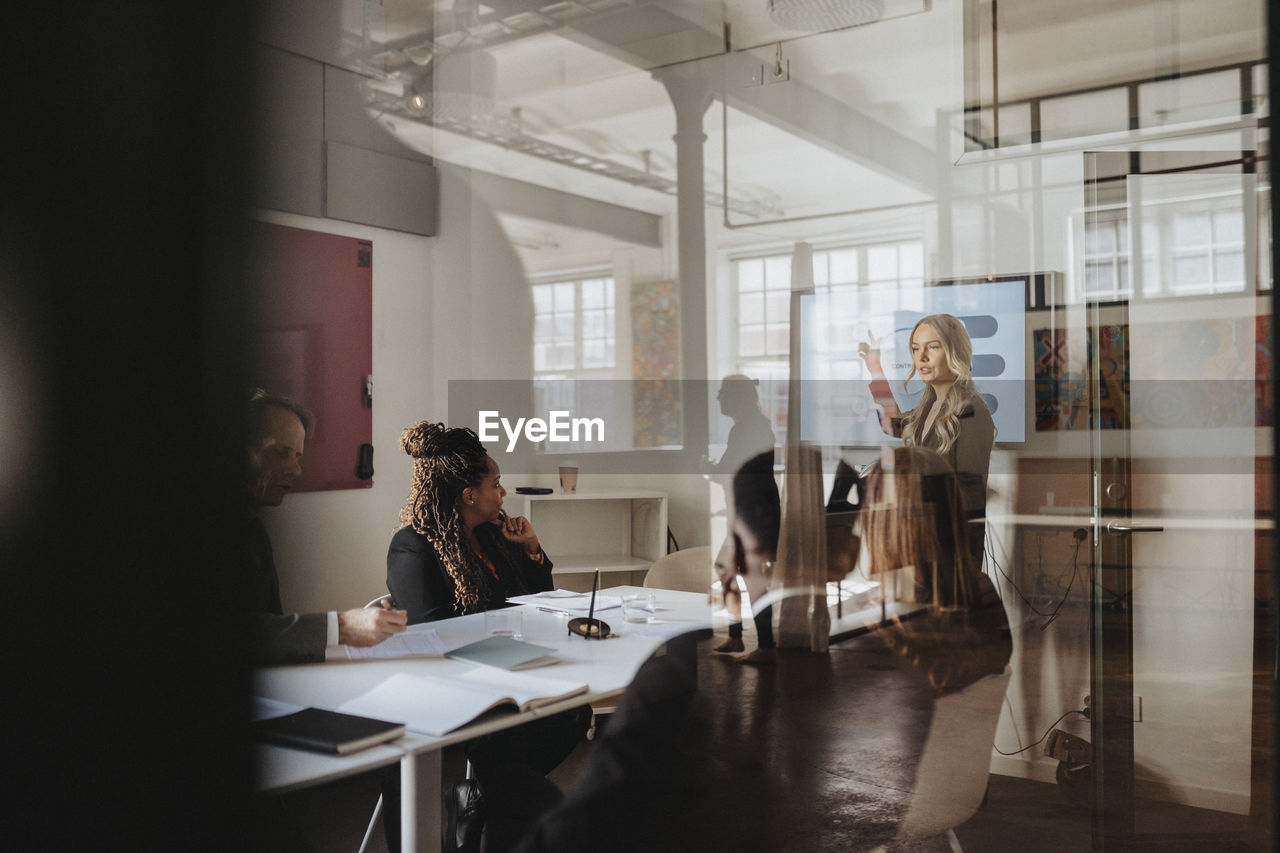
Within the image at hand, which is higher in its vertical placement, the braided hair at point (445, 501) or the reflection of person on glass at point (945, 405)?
the reflection of person on glass at point (945, 405)

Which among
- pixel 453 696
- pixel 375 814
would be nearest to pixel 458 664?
pixel 453 696

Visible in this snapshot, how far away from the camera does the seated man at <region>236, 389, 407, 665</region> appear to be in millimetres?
656

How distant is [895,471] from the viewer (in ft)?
3.66

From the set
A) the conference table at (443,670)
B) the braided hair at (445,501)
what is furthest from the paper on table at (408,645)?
the braided hair at (445,501)

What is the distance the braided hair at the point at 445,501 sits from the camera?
5.40 feet

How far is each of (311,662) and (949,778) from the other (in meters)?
0.87

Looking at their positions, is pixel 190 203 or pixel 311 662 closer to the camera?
pixel 190 203

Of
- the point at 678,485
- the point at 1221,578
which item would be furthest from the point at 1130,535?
the point at 678,485

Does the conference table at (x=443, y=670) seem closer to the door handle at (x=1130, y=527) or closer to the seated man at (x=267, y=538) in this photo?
the seated man at (x=267, y=538)

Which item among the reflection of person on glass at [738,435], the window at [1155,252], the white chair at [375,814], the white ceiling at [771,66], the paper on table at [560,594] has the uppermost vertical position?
the white ceiling at [771,66]

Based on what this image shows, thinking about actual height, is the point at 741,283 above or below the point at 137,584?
above

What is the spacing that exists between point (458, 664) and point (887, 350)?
0.90 m

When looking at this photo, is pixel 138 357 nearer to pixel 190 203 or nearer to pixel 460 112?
pixel 190 203

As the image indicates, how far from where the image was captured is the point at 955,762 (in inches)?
47.1
